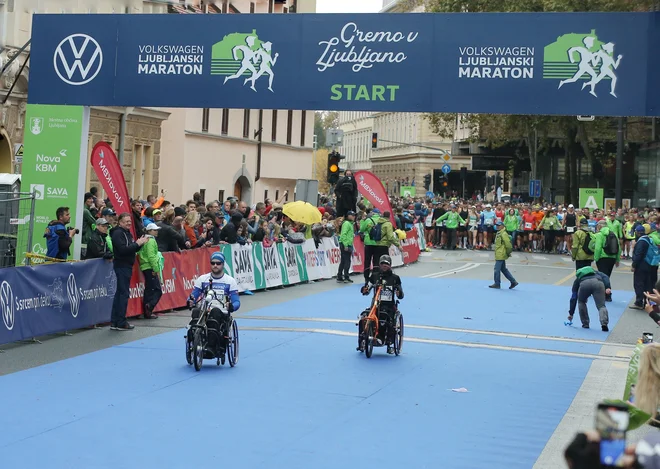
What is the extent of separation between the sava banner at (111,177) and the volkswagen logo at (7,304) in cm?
429

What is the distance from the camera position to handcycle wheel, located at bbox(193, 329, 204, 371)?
13.8 meters

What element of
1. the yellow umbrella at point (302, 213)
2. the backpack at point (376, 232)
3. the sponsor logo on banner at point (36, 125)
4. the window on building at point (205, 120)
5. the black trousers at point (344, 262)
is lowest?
the black trousers at point (344, 262)

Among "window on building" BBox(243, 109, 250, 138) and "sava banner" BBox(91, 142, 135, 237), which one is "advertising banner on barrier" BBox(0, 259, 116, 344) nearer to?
"sava banner" BBox(91, 142, 135, 237)

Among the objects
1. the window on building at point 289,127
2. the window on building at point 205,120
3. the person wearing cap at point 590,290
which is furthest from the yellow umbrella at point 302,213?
the window on building at point 289,127

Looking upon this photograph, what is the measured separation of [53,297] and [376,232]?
32.5 ft

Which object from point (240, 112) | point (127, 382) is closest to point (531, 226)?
point (240, 112)

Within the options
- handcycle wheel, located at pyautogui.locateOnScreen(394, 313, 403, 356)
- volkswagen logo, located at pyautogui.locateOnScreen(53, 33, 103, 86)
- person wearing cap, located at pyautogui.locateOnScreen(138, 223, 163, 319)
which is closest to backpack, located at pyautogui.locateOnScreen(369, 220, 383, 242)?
person wearing cap, located at pyautogui.locateOnScreen(138, 223, 163, 319)

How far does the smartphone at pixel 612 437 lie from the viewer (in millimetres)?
4457

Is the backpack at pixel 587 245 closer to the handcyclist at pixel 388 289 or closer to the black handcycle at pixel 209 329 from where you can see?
the handcyclist at pixel 388 289

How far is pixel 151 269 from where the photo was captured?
60.0 ft

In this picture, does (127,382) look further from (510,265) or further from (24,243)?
(510,265)

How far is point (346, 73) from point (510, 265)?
19.6 meters

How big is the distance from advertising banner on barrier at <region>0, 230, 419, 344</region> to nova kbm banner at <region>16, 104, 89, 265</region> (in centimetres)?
202

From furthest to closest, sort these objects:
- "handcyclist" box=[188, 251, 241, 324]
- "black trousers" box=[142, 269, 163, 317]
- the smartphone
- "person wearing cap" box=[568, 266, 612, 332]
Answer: "person wearing cap" box=[568, 266, 612, 332]
"black trousers" box=[142, 269, 163, 317]
"handcyclist" box=[188, 251, 241, 324]
the smartphone
